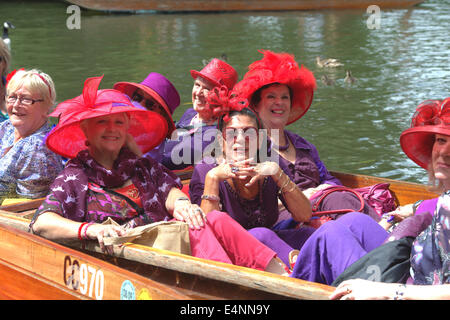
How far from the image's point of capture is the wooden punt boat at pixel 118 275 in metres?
2.27

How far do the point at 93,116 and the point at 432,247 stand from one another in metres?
1.47

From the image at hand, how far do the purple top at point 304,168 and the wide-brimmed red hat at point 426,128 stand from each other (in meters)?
0.94

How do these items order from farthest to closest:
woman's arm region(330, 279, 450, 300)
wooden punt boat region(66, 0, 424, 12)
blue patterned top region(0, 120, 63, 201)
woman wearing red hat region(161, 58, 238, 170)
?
wooden punt boat region(66, 0, 424, 12)
woman wearing red hat region(161, 58, 238, 170)
blue patterned top region(0, 120, 63, 201)
woman's arm region(330, 279, 450, 300)

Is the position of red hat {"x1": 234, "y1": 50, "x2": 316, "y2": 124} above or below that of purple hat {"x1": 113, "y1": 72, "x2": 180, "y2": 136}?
above

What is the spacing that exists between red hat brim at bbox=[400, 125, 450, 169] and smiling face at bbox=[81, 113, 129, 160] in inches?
47.2

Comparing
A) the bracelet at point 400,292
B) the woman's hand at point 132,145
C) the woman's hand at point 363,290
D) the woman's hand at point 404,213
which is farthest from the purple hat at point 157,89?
the bracelet at point 400,292

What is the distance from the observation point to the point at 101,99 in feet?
9.11

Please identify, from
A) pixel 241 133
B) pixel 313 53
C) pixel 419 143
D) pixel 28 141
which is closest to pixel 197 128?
pixel 28 141

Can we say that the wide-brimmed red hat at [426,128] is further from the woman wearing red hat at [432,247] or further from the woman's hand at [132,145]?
the woman's hand at [132,145]

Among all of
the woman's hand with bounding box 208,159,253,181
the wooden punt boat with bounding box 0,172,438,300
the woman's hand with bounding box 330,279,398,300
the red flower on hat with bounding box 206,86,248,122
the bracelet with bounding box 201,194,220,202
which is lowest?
the wooden punt boat with bounding box 0,172,438,300

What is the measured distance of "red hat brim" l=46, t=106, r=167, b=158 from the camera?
2.73 metres

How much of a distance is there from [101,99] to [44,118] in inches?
29.7

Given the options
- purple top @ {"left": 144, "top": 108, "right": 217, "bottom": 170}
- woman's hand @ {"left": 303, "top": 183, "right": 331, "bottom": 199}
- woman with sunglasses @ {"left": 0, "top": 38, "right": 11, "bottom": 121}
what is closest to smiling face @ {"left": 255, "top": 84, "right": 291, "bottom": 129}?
woman's hand @ {"left": 303, "top": 183, "right": 331, "bottom": 199}

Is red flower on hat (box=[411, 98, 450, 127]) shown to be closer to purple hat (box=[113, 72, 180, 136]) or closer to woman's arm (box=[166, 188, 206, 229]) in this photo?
woman's arm (box=[166, 188, 206, 229])
